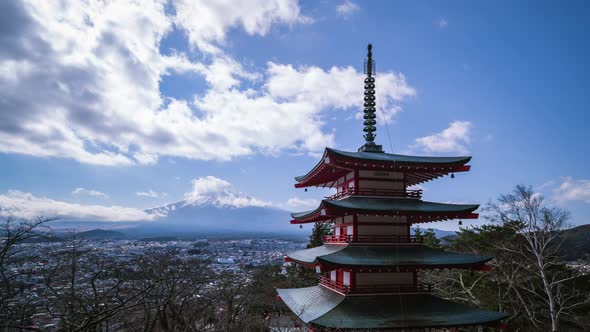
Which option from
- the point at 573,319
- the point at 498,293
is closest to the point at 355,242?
the point at 498,293

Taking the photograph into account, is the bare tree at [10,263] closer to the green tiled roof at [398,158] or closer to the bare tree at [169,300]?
the bare tree at [169,300]

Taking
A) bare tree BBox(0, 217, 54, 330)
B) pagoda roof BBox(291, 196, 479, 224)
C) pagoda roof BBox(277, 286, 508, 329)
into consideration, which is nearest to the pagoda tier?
pagoda roof BBox(277, 286, 508, 329)

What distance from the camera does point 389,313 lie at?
13.4 metres

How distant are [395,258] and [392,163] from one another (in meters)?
4.00

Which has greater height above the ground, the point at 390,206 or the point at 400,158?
the point at 400,158

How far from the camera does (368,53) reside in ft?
60.2

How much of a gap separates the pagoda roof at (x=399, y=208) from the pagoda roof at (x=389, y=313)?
3.44 metres

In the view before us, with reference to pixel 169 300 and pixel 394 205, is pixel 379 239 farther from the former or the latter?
pixel 169 300

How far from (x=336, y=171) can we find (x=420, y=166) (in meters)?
4.01

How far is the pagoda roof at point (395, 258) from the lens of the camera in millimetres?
13516

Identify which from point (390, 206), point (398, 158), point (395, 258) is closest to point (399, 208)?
point (390, 206)

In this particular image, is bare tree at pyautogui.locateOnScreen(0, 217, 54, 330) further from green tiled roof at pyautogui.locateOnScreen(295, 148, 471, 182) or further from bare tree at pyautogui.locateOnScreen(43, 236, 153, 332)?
green tiled roof at pyautogui.locateOnScreen(295, 148, 471, 182)

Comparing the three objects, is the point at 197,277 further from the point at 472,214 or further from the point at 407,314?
the point at 472,214

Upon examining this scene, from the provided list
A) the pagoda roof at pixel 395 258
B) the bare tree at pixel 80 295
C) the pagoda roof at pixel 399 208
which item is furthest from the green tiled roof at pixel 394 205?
the bare tree at pixel 80 295
